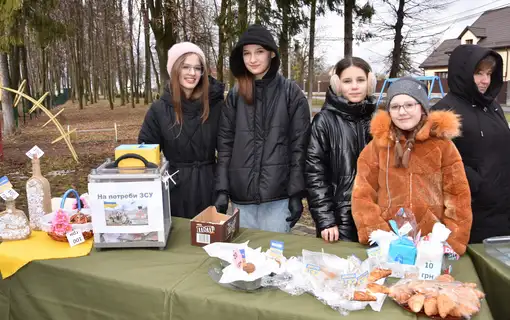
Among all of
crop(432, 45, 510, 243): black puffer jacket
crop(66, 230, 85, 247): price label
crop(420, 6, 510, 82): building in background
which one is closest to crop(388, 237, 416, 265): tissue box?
crop(432, 45, 510, 243): black puffer jacket

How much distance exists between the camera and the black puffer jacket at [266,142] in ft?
7.88

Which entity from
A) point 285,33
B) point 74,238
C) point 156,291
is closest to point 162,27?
point 285,33

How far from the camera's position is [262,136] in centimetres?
242

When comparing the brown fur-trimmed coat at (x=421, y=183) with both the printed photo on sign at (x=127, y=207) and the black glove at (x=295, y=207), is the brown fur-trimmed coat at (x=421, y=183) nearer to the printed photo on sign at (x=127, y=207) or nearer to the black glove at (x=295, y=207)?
the black glove at (x=295, y=207)

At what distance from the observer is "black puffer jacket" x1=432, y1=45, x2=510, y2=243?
230 cm

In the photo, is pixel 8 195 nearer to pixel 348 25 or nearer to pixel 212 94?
pixel 212 94

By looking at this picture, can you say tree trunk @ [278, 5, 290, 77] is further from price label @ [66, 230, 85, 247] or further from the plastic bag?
the plastic bag

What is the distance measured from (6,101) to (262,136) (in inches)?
435

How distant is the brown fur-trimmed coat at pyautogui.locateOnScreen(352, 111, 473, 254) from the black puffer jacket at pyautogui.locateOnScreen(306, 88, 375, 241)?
0.27 meters

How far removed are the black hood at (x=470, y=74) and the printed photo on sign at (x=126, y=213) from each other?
1862mm

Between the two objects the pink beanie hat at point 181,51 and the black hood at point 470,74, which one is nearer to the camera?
the black hood at point 470,74

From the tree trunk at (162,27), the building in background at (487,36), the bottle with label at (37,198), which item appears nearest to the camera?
the bottle with label at (37,198)

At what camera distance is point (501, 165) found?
2.33 metres

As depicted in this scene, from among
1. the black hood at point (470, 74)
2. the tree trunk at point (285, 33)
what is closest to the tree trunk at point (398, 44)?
the tree trunk at point (285, 33)
